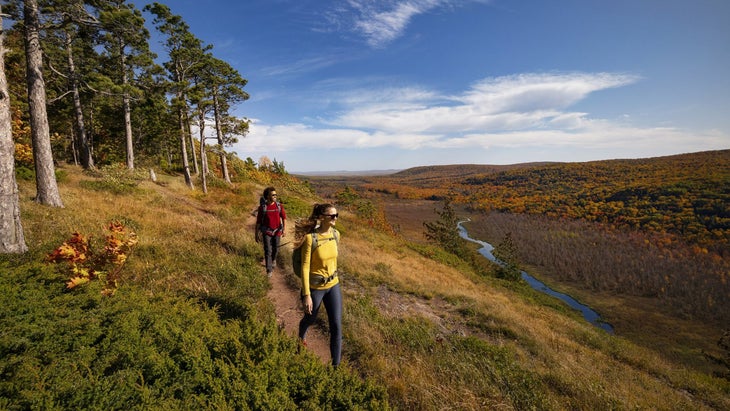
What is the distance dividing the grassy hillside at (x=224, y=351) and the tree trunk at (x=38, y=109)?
2.36ft

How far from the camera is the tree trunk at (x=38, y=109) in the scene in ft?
24.8

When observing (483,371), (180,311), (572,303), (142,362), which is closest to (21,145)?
(180,311)

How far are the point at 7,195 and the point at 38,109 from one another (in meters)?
4.28

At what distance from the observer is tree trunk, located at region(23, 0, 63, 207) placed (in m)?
7.56

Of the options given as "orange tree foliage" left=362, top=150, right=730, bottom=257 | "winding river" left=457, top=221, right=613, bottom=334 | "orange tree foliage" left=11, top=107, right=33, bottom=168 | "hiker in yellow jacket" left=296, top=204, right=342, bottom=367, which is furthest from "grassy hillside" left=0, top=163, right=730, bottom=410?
"orange tree foliage" left=362, top=150, right=730, bottom=257

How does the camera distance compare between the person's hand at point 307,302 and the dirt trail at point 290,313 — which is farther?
the dirt trail at point 290,313

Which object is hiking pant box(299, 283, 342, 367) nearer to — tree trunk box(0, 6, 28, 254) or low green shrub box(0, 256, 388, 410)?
low green shrub box(0, 256, 388, 410)

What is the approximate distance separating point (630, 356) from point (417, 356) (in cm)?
992

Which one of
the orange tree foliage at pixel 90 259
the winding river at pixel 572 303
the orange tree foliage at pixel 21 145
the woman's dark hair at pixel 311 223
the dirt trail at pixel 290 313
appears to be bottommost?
the winding river at pixel 572 303

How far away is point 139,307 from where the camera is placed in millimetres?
4051

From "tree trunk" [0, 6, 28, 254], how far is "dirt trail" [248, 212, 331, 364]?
481cm

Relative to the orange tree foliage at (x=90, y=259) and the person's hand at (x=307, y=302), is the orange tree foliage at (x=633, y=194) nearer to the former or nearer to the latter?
the person's hand at (x=307, y=302)

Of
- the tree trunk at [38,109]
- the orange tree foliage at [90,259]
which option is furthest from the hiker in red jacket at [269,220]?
the tree trunk at [38,109]

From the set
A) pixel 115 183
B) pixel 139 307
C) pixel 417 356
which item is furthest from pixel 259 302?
pixel 115 183
